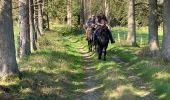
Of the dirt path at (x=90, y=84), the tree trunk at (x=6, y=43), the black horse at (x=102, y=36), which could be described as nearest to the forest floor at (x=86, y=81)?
the dirt path at (x=90, y=84)

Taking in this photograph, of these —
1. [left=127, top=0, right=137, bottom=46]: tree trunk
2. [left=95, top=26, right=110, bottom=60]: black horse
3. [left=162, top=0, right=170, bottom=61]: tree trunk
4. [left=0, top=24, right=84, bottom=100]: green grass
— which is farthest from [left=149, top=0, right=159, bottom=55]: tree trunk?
[left=127, top=0, right=137, bottom=46]: tree trunk

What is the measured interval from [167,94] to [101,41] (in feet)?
30.2

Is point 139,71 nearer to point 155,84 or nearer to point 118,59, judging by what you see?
point 155,84

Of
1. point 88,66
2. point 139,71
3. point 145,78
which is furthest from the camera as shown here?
point 88,66

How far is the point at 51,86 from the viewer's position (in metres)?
14.5

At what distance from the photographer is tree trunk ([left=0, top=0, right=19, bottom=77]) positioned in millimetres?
14227

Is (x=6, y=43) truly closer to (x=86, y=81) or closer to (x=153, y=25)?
(x=86, y=81)

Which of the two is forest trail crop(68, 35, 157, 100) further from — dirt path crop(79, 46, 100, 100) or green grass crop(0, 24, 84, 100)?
green grass crop(0, 24, 84, 100)

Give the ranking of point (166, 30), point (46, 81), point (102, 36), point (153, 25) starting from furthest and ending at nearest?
1. point (153, 25)
2. point (102, 36)
3. point (166, 30)
4. point (46, 81)

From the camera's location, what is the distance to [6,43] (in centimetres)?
1435

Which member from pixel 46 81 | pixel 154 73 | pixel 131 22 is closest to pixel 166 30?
A: pixel 154 73

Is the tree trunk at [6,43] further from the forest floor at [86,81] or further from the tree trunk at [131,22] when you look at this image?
the tree trunk at [131,22]

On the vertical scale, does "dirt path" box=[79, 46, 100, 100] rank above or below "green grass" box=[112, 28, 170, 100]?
below

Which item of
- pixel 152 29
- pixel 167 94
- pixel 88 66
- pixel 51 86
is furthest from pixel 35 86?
pixel 152 29
